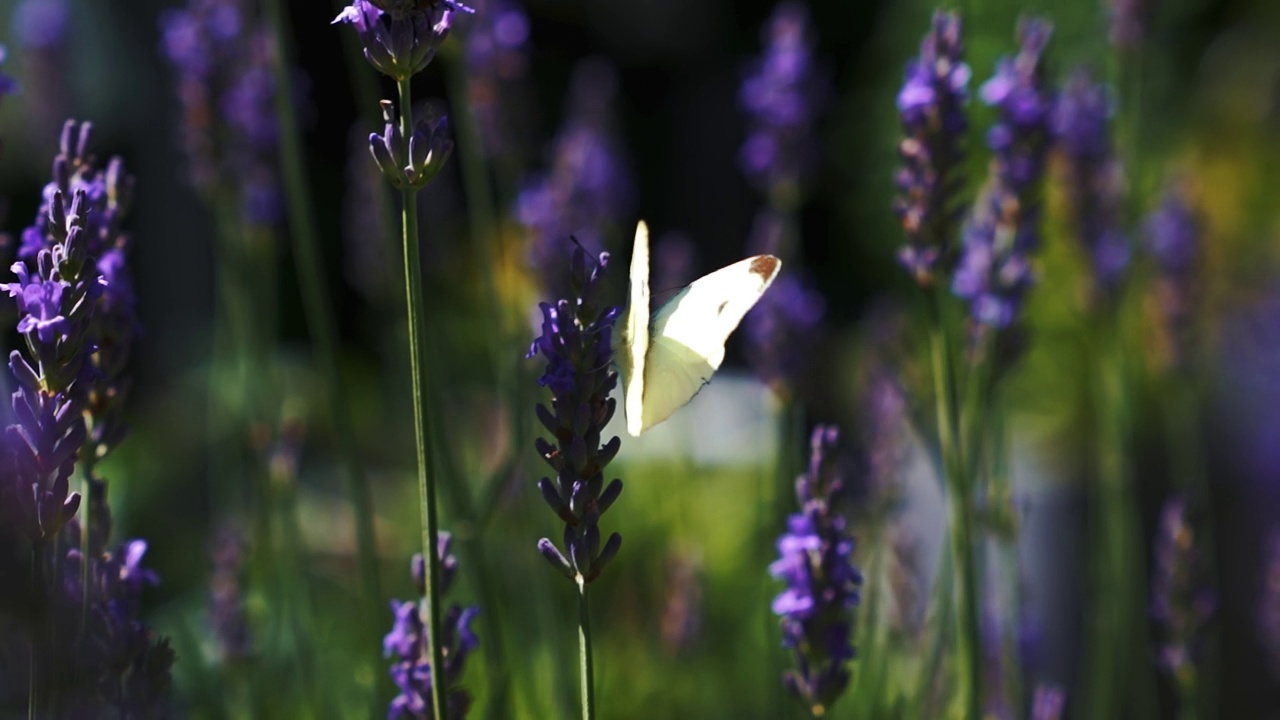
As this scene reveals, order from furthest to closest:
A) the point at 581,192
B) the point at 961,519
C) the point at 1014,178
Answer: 1. the point at 581,192
2. the point at 1014,178
3. the point at 961,519

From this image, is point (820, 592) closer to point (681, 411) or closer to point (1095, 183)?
point (1095, 183)

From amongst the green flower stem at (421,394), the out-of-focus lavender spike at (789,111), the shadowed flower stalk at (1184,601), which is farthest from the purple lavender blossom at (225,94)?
the shadowed flower stalk at (1184,601)

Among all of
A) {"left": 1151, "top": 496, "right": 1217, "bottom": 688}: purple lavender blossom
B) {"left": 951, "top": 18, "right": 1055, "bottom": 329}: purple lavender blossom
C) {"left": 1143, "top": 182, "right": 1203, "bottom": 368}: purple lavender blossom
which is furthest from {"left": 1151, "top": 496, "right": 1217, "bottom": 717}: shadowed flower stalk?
{"left": 1143, "top": 182, "right": 1203, "bottom": 368}: purple lavender blossom

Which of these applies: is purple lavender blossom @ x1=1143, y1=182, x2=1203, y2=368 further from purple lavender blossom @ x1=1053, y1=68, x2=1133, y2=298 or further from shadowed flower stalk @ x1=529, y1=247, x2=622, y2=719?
shadowed flower stalk @ x1=529, y1=247, x2=622, y2=719

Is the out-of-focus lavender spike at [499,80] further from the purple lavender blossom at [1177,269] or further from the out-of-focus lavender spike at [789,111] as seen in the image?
the purple lavender blossom at [1177,269]

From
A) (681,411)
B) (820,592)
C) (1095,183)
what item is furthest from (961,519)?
(681,411)

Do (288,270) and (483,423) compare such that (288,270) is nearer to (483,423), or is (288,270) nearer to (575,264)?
(483,423)

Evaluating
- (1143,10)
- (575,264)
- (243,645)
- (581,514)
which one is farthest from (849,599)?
(1143,10)
